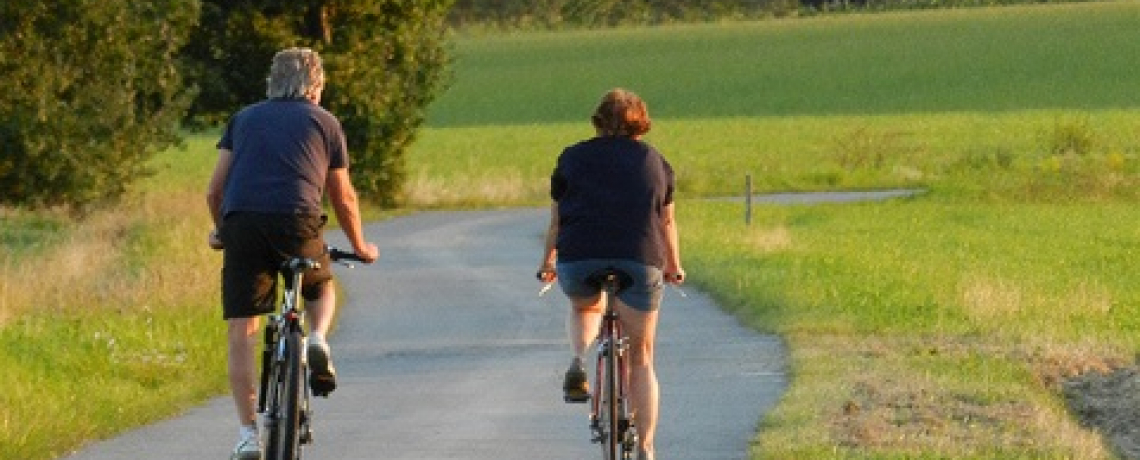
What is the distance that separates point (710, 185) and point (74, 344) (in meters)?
44.6

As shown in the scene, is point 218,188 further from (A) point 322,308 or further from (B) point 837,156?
(B) point 837,156

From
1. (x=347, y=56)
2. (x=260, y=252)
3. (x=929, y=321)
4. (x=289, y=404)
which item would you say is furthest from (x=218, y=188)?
(x=347, y=56)

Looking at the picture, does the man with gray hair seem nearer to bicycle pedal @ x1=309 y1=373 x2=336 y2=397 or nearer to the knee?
bicycle pedal @ x1=309 y1=373 x2=336 y2=397

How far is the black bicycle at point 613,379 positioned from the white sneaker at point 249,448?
137 cm

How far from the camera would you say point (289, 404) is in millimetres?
11141

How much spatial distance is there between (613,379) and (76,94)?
27390 mm

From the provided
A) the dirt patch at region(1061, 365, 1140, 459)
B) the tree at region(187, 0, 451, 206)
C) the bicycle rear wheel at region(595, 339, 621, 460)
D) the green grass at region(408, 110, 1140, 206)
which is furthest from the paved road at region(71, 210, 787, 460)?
the green grass at region(408, 110, 1140, 206)

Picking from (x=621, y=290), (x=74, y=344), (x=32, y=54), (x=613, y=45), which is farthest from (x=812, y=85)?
(x=621, y=290)

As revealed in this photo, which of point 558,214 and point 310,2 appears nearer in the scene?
point 558,214

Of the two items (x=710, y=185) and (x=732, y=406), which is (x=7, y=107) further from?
(x=710, y=185)

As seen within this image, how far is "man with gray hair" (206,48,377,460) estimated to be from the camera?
11.2 meters

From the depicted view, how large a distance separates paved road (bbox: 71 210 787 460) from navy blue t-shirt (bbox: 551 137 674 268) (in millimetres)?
2347

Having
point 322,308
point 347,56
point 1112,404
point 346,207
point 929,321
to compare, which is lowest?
point 347,56

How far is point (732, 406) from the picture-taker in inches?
644
